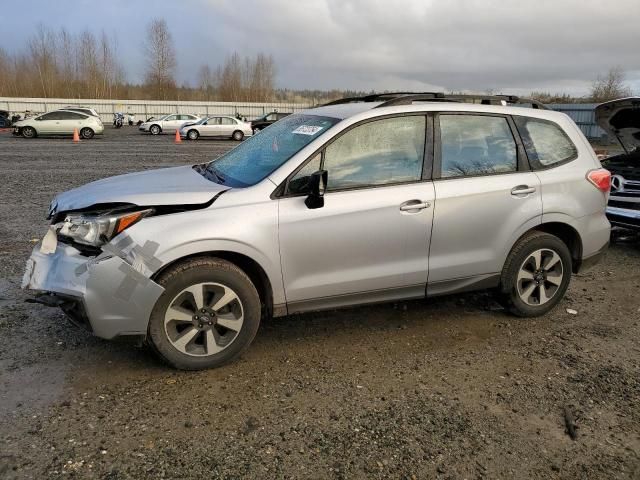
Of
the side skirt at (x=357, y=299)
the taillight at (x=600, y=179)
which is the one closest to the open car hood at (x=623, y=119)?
the taillight at (x=600, y=179)

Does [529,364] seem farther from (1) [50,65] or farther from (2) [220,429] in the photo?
(1) [50,65]

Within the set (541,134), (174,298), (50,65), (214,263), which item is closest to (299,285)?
(214,263)

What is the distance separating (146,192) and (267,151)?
1.06 m

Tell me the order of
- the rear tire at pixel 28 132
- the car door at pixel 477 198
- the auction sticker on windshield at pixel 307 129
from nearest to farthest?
the auction sticker on windshield at pixel 307 129, the car door at pixel 477 198, the rear tire at pixel 28 132

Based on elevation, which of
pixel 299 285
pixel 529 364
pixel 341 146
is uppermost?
pixel 341 146

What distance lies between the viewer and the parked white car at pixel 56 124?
1124 inches

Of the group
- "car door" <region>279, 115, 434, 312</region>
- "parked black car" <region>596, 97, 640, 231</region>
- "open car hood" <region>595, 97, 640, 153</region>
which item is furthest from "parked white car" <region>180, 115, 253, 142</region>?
"car door" <region>279, 115, 434, 312</region>

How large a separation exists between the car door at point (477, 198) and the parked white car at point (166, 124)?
33.8 meters

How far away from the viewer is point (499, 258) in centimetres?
431

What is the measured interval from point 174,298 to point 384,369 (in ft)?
4.93

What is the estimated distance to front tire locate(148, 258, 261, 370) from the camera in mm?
3369

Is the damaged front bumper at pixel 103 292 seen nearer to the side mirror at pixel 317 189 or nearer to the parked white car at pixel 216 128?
the side mirror at pixel 317 189

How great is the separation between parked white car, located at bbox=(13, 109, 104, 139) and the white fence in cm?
2683

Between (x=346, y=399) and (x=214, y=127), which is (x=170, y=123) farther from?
(x=346, y=399)
